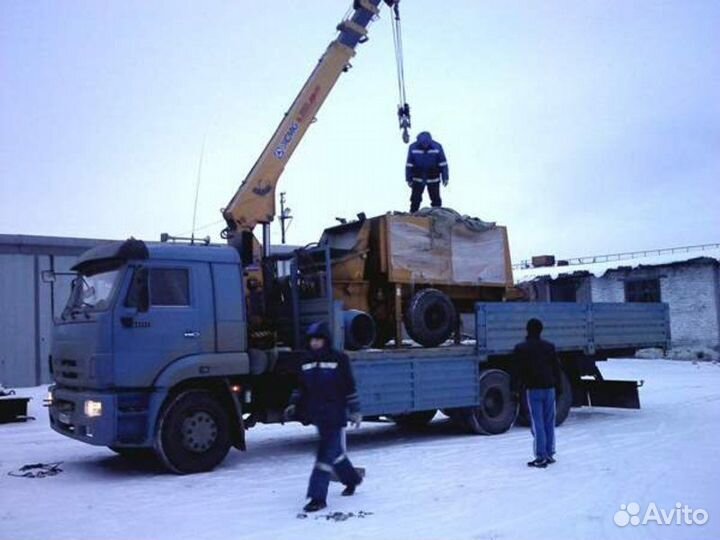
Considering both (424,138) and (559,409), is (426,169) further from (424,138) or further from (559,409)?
(559,409)

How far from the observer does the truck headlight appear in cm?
851

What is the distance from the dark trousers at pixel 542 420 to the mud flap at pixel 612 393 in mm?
4876

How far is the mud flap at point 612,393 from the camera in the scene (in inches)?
518

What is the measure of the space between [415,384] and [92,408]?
14.7 feet

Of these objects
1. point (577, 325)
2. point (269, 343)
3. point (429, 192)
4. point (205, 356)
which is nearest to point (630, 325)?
point (577, 325)

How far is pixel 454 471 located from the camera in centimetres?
864

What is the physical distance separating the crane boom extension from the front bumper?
130 inches

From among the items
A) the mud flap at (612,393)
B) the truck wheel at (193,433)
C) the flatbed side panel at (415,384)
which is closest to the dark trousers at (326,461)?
the truck wheel at (193,433)

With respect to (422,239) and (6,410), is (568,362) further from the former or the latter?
(6,410)

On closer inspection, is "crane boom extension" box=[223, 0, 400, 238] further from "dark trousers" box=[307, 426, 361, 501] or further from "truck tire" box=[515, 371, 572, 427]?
"truck tire" box=[515, 371, 572, 427]

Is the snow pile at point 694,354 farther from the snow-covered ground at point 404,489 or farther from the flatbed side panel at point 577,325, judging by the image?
the snow-covered ground at point 404,489

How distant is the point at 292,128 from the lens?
12141 mm

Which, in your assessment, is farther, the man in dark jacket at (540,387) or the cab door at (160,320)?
the man in dark jacket at (540,387)

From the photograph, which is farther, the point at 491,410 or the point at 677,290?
the point at 677,290
